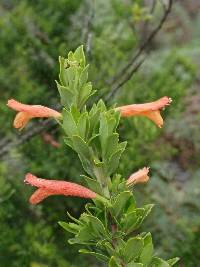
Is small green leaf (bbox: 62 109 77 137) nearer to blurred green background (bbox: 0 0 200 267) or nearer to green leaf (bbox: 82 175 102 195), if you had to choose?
green leaf (bbox: 82 175 102 195)

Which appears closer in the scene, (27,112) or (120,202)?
(120,202)

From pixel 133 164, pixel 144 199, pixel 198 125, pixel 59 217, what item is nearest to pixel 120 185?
pixel 133 164

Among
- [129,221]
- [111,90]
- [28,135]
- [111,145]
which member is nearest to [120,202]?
[129,221]

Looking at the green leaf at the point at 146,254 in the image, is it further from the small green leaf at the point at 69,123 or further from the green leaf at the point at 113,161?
the small green leaf at the point at 69,123

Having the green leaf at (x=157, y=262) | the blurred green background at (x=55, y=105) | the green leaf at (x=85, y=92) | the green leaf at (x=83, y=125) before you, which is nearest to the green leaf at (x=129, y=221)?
the green leaf at (x=157, y=262)

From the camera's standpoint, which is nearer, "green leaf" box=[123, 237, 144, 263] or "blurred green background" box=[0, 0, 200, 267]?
"green leaf" box=[123, 237, 144, 263]

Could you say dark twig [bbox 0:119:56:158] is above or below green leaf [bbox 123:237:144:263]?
below

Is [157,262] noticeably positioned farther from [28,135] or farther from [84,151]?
[28,135]

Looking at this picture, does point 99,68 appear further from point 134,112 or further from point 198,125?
point 198,125

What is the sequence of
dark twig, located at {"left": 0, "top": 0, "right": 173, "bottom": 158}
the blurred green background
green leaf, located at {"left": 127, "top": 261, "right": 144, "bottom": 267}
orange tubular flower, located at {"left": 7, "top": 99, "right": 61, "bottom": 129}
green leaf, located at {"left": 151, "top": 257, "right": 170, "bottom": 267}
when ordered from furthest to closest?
the blurred green background → dark twig, located at {"left": 0, "top": 0, "right": 173, "bottom": 158} → orange tubular flower, located at {"left": 7, "top": 99, "right": 61, "bottom": 129} → green leaf, located at {"left": 151, "top": 257, "right": 170, "bottom": 267} → green leaf, located at {"left": 127, "top": 261, "right": 144, "bottom": 267}

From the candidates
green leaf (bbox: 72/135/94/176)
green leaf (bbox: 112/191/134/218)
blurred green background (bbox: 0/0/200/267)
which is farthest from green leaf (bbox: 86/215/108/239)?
blurred green background (bbox: 0/0/200/267)
